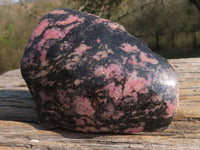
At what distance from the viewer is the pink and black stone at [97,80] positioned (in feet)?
4.84

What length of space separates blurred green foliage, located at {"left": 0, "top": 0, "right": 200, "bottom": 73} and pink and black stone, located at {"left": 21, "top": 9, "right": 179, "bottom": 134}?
481 centimetres

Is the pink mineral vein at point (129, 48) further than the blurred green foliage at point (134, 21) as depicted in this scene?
No

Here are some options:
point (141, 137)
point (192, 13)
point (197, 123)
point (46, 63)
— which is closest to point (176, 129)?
point (197, 123)

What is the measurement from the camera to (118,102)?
4.83 feet

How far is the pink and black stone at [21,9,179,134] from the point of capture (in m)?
1.48

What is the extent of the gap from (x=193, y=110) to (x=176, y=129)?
0.76ft

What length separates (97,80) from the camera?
1.47m

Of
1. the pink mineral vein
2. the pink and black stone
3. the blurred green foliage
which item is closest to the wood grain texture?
the pink and black stone

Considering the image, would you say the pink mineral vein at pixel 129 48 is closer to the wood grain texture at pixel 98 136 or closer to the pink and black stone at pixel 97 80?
the pink and black stone at pixel 97 80

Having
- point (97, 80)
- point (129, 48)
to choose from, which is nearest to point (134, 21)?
point (129, 48)

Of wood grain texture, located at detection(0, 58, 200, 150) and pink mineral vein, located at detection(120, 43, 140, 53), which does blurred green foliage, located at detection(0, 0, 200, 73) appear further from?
pink mineral vein, located at detection(120, 43, 140, 53)

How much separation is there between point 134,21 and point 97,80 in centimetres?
743

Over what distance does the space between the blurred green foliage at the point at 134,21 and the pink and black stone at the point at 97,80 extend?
481 centimetres

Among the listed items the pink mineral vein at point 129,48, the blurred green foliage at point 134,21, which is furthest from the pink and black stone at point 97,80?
the blurred green foliage at point 134,21
